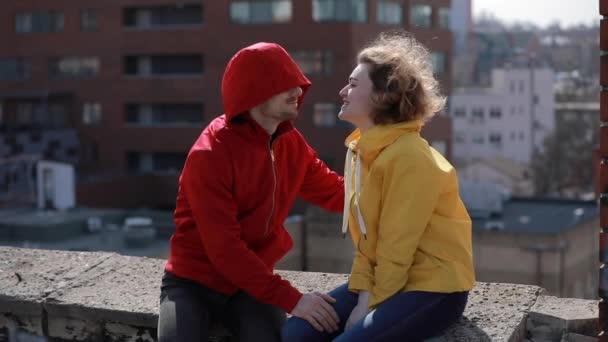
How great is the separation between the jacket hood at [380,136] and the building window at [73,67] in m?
52.7

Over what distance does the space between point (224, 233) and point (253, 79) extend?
2.08ft

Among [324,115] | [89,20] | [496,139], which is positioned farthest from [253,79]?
[496,139]

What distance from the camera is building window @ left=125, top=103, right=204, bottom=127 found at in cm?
5356

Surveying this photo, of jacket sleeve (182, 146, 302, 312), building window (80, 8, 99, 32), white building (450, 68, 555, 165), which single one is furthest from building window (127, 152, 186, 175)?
jacket sleeve (182, 146, 302, 312)

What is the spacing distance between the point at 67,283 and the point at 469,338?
6.41ft

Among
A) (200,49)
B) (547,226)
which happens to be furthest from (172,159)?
(547,226)

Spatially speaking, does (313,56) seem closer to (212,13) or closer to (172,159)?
(212,13)

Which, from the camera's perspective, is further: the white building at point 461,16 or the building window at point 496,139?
the white building at point 461,16

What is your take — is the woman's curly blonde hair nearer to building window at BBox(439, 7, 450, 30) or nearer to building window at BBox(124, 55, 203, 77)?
A: building window at BBox(124, 55, 203, 77)

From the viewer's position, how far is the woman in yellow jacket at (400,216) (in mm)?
3643

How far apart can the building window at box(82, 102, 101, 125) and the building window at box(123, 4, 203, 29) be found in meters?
4.94

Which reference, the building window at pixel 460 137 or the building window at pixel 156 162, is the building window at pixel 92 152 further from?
the building window at pixel 460 137

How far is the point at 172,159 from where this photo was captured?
54.6 meters

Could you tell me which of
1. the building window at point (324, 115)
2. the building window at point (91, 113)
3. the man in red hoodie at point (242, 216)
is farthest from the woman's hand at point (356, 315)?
the building window at point (91, 113)
